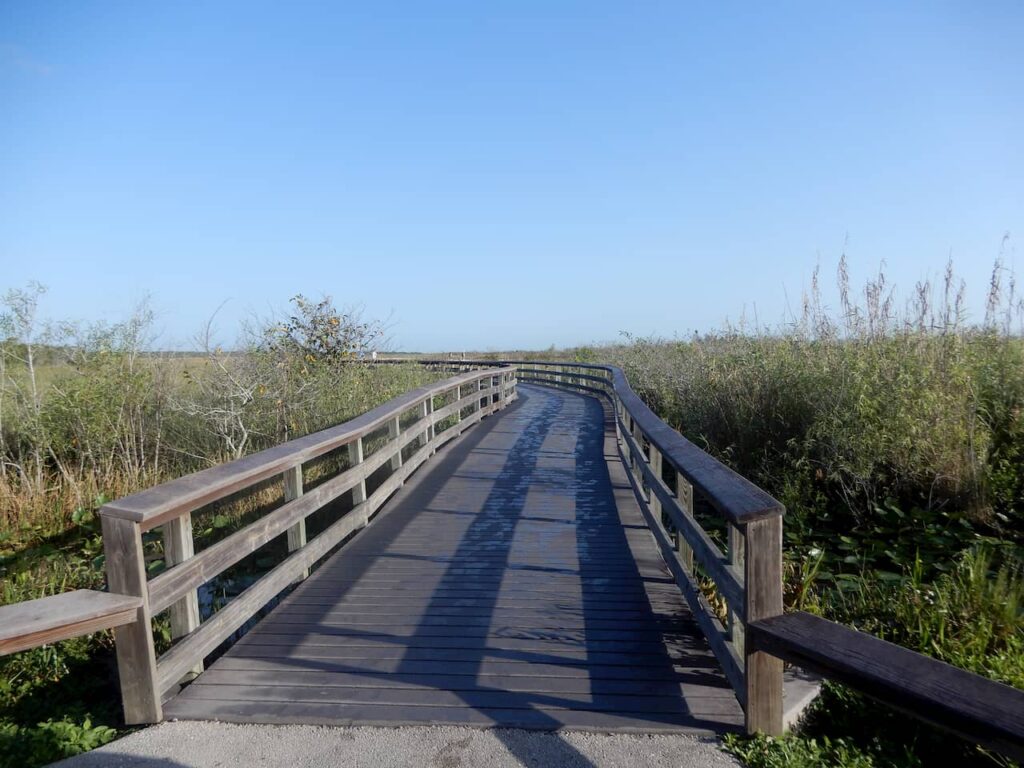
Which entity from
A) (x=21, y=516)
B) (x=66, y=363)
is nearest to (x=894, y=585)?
(x=21, y=516)

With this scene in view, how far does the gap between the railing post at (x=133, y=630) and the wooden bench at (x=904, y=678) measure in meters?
2.45

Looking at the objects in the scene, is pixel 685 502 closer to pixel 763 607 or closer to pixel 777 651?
pixel 763 607

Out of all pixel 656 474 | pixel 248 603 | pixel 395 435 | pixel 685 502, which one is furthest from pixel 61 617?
pixel 395 435

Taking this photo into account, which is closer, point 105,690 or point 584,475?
point 105,690

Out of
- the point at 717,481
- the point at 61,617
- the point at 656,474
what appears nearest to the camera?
the point at 61,617

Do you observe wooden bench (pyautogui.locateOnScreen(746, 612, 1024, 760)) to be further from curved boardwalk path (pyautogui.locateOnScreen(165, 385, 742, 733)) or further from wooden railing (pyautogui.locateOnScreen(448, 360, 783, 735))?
curved boardwalk path (pyautogui.locateOnScreen(165, 385, 742, 733))

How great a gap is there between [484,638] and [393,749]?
110 centimetres

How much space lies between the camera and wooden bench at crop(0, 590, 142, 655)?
2613 mm

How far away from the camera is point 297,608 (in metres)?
4.39

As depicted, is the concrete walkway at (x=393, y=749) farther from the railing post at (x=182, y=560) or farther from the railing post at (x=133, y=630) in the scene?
the railing post at (x=182, y=560)

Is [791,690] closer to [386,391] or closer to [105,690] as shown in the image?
[105,690]

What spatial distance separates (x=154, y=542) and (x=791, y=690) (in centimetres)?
639

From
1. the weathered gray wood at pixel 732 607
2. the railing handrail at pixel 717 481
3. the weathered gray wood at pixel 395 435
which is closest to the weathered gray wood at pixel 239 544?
the weathered gray wood at pixel 395 435

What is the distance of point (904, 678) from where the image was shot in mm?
2229
